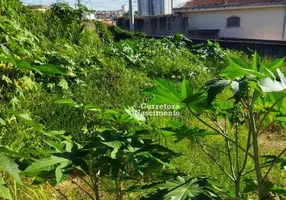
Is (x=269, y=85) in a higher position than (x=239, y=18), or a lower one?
lower

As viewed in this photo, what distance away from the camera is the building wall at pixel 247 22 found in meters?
13.3

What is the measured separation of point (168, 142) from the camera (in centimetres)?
319

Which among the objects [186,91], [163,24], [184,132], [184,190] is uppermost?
[163,24]

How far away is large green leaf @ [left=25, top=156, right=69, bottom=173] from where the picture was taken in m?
1.12

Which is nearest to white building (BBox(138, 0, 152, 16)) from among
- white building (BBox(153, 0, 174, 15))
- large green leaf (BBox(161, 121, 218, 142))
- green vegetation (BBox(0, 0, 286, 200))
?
white building (BBox(153, 0, 174, 15))

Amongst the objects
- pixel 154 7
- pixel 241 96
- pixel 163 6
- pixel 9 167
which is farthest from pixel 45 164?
pixel 154 7

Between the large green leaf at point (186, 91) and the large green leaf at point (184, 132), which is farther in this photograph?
the large green leaf at point (184, 132)

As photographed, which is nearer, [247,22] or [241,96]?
[241,96]

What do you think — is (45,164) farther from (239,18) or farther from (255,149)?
(239,18)

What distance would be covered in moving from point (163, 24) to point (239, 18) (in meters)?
4.15

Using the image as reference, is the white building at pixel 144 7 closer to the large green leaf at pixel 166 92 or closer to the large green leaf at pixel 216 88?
the large green leaf at pixel 166 92

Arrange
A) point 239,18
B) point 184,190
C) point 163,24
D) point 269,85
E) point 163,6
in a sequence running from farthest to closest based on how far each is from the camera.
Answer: point 163,6 → point 163,24 → point 239,18 → point 184,190 → point 269,85

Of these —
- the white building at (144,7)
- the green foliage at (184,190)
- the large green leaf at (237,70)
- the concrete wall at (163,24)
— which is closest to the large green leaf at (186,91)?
the large green leaf at (237,70)

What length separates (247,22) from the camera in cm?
1443
